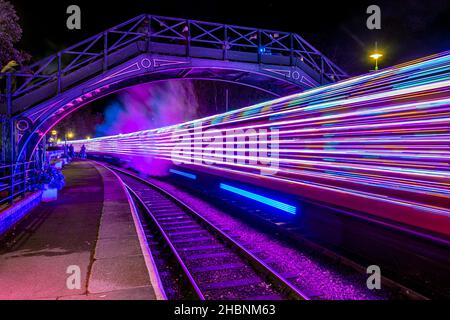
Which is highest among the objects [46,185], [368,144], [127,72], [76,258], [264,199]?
[127,72]

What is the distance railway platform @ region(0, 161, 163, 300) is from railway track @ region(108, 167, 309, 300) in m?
0.60

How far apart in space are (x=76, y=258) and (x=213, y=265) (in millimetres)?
2512

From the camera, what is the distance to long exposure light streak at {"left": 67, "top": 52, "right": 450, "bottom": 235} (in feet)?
16.3

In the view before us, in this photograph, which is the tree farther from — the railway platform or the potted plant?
the railway platform

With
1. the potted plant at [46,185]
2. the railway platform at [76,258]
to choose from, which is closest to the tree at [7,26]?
the potted plant at [46,185]

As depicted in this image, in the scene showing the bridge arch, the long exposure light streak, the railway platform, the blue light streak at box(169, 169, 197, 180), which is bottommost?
the railway platform

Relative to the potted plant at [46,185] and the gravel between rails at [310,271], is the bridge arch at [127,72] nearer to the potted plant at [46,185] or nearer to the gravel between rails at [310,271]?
the potted plant at [46,185]

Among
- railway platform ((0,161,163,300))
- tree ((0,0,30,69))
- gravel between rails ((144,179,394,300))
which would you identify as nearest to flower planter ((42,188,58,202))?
railway platform ((0,161,163,300))

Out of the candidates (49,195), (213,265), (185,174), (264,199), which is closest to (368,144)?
(213,265)

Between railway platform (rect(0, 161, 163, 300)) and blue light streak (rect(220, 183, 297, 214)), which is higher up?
blue light streak (rect(220, 183, 297, 214))

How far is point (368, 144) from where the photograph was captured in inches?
244

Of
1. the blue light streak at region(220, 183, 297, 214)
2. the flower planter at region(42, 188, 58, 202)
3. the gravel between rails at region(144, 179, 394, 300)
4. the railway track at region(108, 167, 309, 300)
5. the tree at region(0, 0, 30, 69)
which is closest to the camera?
the gravel between rails at region(144, 179, 394, 300)

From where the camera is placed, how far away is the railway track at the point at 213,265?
536 centimetres

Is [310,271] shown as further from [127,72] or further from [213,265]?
[127,72]
